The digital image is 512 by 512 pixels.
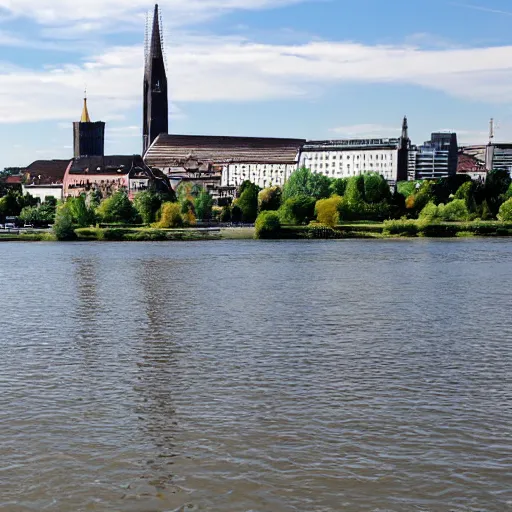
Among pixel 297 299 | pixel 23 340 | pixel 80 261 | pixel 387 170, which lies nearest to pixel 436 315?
pixel 297 299

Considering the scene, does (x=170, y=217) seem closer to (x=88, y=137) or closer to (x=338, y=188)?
(x=338, y=188)

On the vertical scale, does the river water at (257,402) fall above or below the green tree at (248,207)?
below

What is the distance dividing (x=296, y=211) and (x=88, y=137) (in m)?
109

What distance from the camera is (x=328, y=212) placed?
97062 mm

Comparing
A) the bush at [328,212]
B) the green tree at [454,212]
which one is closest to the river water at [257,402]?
the bush at [328,212]

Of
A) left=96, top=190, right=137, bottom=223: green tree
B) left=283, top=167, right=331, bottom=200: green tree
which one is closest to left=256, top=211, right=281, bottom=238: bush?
left=96, top=190, right=137, bottom=223: green tree

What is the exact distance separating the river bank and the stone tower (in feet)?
350

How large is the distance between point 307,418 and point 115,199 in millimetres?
94116

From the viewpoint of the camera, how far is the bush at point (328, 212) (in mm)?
95688

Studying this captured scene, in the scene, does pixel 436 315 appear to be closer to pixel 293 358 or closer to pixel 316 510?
pixel 293 358

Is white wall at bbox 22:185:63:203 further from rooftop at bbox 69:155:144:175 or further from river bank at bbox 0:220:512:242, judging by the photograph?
river bank at bbox 0:220:512:242

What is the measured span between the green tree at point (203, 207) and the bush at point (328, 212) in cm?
1911

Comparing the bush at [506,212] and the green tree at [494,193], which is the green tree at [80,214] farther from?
the green tree at [494,193]

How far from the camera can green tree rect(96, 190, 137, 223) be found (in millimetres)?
104125
